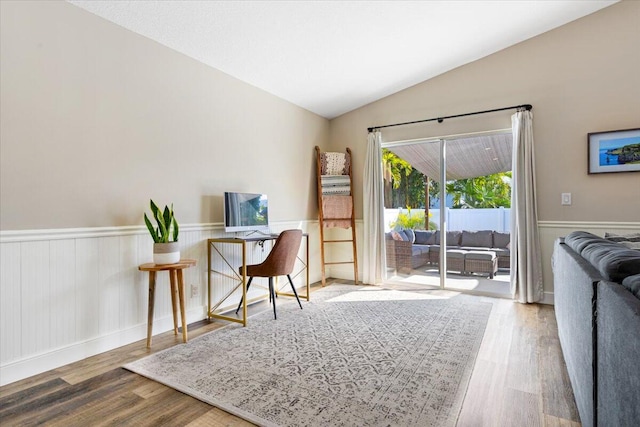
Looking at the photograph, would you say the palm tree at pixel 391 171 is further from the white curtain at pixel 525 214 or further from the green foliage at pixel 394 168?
the white curtain at pixel 525 214

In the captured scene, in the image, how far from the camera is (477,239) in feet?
14.1

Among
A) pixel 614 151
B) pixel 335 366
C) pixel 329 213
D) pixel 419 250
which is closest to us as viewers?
pixel 335 366

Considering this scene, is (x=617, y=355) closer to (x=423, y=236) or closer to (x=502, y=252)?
(x=502, y=252)

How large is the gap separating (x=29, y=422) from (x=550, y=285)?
4.42 meters

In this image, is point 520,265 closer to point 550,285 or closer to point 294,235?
point 550,285

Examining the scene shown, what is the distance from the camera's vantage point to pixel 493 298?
4055 millimetres

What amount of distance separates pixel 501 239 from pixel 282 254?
2605mm

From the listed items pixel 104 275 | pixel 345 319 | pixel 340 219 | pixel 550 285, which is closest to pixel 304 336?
pixel 345 319

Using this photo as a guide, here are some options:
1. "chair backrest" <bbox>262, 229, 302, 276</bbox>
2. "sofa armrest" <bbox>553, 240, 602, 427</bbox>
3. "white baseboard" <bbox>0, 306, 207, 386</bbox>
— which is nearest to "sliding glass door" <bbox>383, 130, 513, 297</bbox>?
"chair backrest" <bbox>262, 229, 302, 276</bbox>

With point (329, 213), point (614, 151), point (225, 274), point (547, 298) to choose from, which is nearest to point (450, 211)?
point (547, 298)

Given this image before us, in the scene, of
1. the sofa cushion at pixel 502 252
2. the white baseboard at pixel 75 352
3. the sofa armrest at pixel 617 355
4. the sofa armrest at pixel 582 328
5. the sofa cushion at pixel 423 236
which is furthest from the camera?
the sofa cushion at pixel 423 236

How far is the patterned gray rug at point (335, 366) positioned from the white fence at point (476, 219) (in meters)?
1.10

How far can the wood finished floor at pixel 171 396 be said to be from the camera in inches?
67.9

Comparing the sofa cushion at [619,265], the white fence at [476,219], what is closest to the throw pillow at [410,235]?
the white fence at [476,219]
